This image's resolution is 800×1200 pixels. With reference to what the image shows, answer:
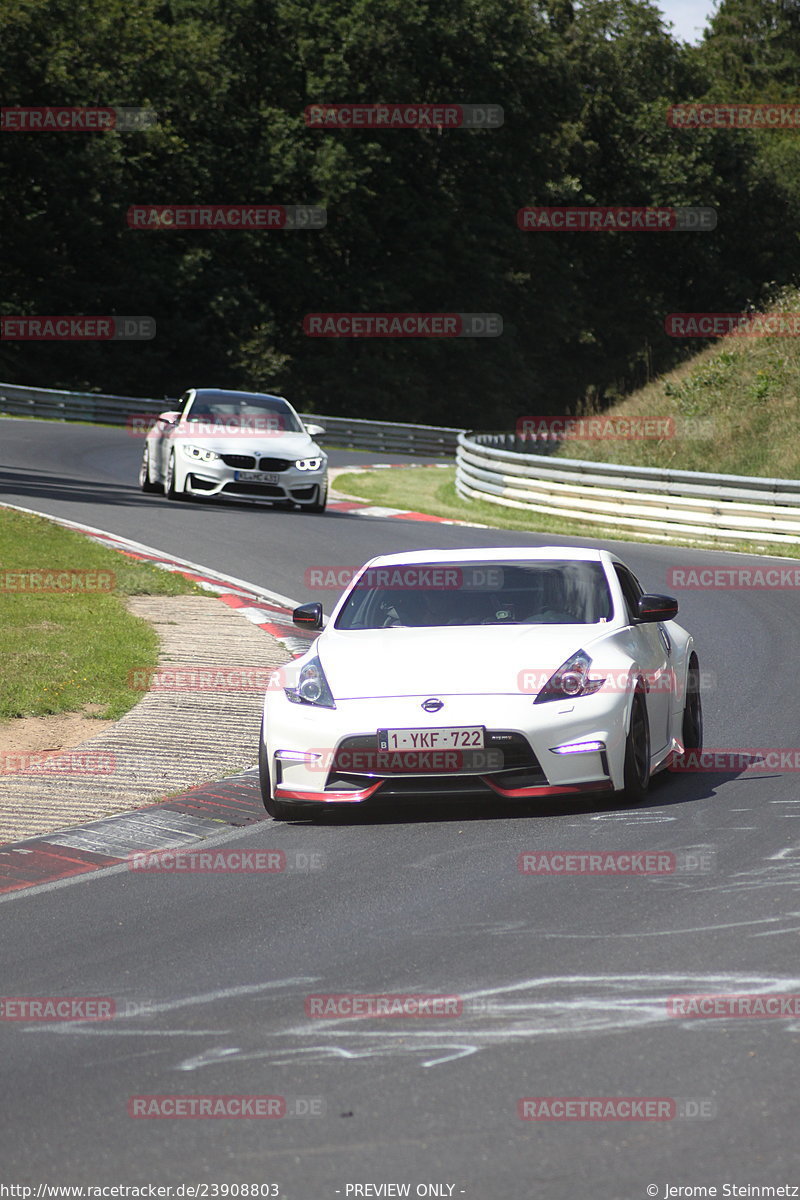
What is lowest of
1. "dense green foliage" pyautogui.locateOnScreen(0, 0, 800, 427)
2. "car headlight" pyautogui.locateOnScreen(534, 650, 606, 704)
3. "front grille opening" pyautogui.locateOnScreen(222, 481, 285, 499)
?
"front grille opening" pyautogui.locateOnScreen(222, 481, 285, 499)

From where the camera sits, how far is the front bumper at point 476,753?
8.28m

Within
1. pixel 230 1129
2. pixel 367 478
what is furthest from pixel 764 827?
pixel 367 478

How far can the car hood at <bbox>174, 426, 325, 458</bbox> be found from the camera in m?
24.5

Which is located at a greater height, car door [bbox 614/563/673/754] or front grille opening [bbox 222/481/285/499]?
car door [bbox 614/563/673/754]

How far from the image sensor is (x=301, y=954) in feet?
20.4

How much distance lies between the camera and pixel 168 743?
10.6m

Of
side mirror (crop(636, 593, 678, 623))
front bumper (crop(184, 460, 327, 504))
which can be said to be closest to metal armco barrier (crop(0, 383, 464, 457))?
front bumper (crop(184, 460, 327, 504))

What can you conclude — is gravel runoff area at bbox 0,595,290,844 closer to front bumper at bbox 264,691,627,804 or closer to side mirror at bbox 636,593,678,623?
front bumper at bbox 264,691,627,804

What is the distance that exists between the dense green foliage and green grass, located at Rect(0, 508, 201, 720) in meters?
32.1

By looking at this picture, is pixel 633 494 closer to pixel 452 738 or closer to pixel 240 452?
pixel 240 452

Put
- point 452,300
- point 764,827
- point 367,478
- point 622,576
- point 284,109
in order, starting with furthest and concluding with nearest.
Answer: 1. point 452,300
2. point 284,109
3. point 367,478
4. point 622,576
5. point 764,827

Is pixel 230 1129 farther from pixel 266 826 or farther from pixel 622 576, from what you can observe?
pixel 622 576

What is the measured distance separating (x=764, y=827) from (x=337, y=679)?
7.70 ft

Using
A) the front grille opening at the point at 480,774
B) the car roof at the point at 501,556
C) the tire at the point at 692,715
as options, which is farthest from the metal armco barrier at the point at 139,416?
the front grille opening at the point at 480,774
